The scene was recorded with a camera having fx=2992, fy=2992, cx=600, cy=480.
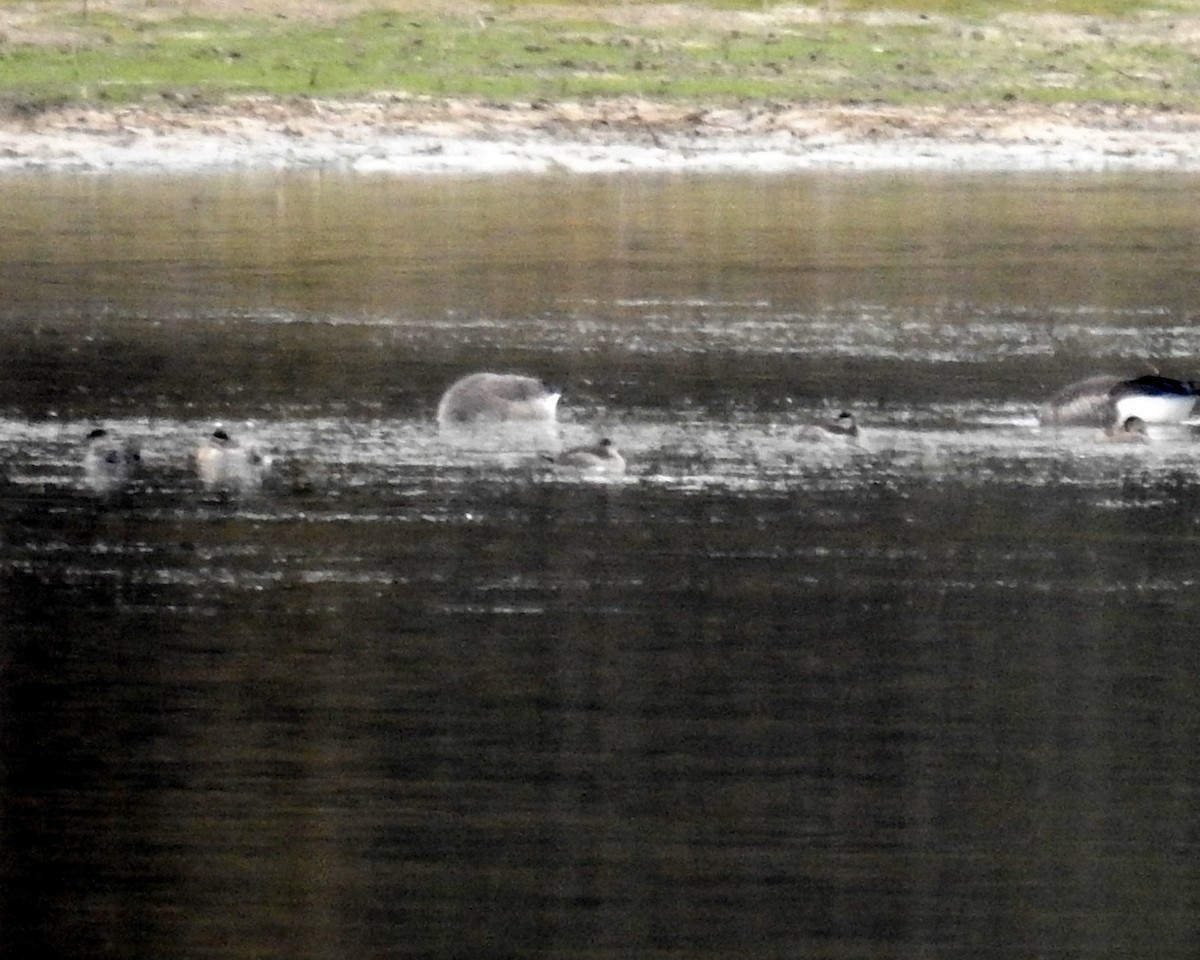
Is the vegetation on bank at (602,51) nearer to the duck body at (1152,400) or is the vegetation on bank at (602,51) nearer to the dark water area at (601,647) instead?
the dark water area at (601,647)

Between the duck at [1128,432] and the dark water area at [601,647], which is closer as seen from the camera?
the dark water area at [601,647]

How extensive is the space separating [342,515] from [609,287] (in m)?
12.6

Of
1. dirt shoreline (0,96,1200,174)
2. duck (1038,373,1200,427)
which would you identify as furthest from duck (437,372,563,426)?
dirt shoreline (0,96,1200,174)

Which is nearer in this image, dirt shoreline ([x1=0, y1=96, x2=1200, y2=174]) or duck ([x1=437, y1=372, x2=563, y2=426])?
duck ([x1=437, y1=372, x2=563, y2=426])

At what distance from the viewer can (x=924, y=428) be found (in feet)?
58.7

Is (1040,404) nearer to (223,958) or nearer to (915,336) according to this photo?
(915,336)

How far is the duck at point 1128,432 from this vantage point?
1734 cm

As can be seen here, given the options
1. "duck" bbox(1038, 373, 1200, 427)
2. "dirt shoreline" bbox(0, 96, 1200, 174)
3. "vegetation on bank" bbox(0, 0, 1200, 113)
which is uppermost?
"duck" bbox(1038, 373, 1200, 427)

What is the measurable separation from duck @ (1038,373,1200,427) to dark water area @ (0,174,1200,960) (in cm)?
15

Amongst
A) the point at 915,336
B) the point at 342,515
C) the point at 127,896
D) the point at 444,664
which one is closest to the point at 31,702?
the point at 444,664

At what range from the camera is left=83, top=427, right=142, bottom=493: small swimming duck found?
16.0 meters

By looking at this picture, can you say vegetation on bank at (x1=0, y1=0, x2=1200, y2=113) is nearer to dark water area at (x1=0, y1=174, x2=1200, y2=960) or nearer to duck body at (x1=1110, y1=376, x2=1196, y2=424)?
dark water area at (x1=0, y1=174, x2=1200, y2=960)

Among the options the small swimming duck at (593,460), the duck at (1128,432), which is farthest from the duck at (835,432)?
the duck at (1128,432)

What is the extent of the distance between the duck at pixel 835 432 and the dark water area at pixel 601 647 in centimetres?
12
